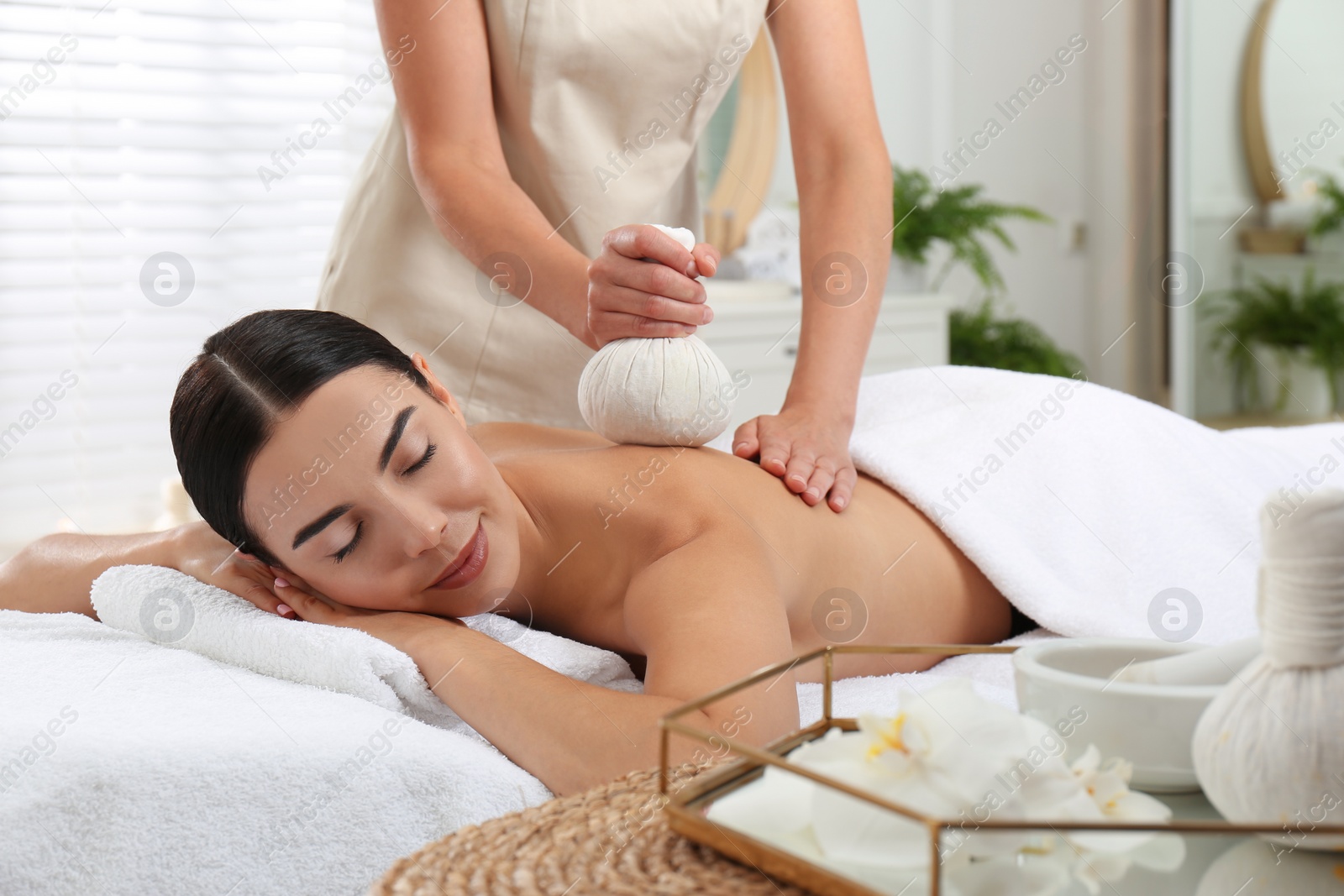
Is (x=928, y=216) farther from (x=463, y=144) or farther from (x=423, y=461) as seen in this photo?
(x=423, y=461)

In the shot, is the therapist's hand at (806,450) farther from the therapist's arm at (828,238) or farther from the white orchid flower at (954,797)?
the white orchid flower at (954,797)

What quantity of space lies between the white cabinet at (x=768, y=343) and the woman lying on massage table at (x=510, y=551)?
1653mm

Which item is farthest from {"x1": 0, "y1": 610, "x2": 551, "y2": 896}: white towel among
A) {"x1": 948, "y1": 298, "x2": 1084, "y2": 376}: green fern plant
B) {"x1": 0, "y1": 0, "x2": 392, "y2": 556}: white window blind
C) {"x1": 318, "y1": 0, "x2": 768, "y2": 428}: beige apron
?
{"x1": 948, "y1": 298, "x2": 1084, "y2": 376}: green fern plant

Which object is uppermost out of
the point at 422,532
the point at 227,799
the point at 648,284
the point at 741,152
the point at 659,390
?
the point at 741,152

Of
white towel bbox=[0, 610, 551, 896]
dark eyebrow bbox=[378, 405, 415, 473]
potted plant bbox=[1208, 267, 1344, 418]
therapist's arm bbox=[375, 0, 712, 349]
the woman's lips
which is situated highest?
therapist's arm bbox=[375, 0, 712, 349]

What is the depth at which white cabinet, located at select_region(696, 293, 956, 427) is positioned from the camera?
2992 mm

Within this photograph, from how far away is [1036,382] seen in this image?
4.91 ft

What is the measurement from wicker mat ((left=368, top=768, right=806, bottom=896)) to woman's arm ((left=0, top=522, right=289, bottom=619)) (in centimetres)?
68

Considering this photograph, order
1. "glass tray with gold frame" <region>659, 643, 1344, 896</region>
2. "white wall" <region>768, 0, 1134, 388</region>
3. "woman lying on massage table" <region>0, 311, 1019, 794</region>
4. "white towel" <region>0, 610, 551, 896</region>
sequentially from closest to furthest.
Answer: "glass tray with gold frame" <region>659, 643, 1344, 896</region>, "white towel" <region>0, 610, 551, 896</region>, "woman lying on massage table" <region>0, 311, 1019, 794</region>, "white wall" <region>768, 0, 1134, 388</region>

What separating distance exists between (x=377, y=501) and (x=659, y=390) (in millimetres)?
284

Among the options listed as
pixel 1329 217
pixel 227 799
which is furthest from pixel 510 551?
pixel 1329 217

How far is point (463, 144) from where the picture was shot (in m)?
1.37

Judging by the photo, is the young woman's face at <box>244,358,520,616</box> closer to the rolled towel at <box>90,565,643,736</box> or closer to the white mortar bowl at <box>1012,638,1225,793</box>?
the rolled towel at <box>90,565,643,736</box>

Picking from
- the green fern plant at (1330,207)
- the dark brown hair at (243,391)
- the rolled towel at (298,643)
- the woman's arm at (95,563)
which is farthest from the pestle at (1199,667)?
the green fern plant at (1330,207)
